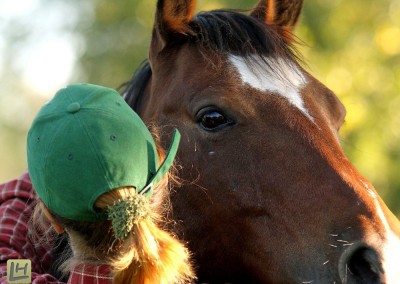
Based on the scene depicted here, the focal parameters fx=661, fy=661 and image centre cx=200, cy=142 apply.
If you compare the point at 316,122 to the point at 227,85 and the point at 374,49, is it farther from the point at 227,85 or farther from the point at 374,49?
the point at 374,49

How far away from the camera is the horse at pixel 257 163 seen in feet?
7.78

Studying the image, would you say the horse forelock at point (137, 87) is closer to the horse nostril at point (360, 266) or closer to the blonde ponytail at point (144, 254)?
the blonde ponytail at point (144, 254)

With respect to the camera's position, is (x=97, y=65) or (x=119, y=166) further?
(x=97, y=65)

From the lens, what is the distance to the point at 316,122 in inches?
105

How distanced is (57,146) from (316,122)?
1.10 metres

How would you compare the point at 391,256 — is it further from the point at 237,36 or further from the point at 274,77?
the point at 237,36

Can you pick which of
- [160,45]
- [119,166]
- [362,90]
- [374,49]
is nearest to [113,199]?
[119,166]

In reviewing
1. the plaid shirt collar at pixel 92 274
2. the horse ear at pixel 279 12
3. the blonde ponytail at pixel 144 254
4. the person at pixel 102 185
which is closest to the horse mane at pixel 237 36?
the horse ear at pixel 279 12

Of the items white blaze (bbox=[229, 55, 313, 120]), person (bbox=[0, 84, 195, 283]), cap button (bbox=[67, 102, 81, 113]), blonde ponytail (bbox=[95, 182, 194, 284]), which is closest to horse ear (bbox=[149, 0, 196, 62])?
white blaze (bbox=[229, 55, 313, 120])

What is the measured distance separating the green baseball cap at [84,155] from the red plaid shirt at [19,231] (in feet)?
2.03

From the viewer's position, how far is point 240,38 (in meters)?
2.94

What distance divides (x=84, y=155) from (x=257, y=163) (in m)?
0.80

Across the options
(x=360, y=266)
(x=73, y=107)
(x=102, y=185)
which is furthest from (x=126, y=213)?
(x=360, y=266)

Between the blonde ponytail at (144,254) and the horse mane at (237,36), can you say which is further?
the horse mane at (237,36)
